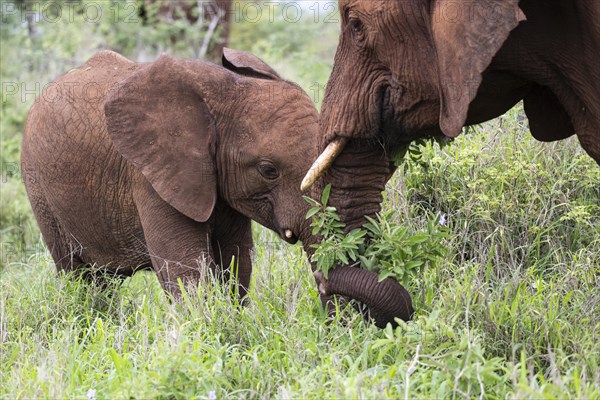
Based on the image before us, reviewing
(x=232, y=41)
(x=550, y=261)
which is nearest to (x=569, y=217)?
(x=550, y=261)

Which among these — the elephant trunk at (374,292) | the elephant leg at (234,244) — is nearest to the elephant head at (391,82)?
the elephant trunk at (374,292)

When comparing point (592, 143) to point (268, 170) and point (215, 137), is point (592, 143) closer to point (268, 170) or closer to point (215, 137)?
point (268, 170)

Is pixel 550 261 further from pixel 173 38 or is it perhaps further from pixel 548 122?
pixel 173 38

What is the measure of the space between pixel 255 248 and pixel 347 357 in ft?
7.74

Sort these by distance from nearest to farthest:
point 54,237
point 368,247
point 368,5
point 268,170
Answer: point 368,5, point 368,247, point 268,170, point 54,237

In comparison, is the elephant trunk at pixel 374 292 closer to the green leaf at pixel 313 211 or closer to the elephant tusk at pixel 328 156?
the green leaf at pixel 313 211

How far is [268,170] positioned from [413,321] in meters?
1.11

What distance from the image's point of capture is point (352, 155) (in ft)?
16.2

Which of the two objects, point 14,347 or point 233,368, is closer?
point 233,368

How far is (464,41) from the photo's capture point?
4.32 meters

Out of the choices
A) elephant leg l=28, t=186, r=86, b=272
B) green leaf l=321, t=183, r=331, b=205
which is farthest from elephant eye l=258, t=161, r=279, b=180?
elephant leg l=28, t=186, r=86, b=272

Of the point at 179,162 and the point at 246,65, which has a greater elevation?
the point at 246,65

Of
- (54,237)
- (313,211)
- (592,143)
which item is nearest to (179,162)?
(313,211)

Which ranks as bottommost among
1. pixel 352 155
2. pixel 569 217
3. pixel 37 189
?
pixel 37 189
